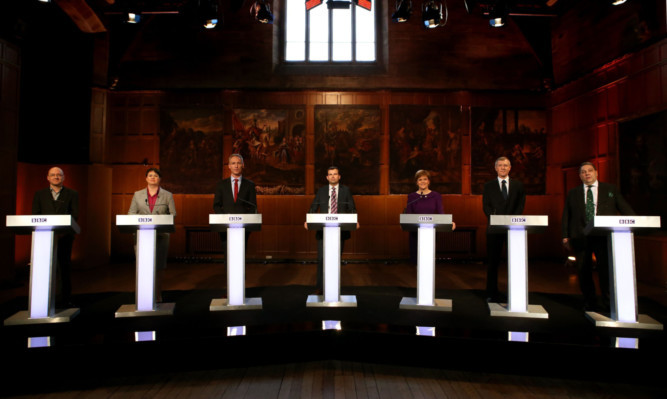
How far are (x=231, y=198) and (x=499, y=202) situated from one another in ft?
9.51

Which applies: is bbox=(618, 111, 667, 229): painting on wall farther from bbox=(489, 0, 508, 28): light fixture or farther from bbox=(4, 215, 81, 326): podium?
bbox=(4, 215, 81, 326): podium

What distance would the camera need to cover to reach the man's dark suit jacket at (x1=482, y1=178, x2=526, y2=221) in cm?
382

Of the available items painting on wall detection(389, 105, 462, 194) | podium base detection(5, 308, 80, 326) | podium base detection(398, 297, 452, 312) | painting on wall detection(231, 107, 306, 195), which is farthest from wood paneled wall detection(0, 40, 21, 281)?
painting on wall detection(389, 105, 462, 194)

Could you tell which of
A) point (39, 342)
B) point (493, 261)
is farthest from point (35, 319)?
point (493, 261)

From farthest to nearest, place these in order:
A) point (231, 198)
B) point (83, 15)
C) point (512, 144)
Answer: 1. point (512, 144)
2. point (83, 15)
3. point (231, 198)

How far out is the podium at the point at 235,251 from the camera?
11.2 feet

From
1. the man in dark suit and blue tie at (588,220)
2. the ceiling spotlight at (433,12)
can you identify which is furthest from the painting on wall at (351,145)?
the man in dark suit and blue tie at (588,220)

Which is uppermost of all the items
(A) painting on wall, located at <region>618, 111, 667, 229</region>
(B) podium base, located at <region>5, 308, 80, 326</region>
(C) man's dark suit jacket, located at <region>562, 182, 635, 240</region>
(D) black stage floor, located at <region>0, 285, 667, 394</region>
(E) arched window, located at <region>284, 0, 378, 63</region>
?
(E) arched window, located at <region>284, 0, 378, 63</region>

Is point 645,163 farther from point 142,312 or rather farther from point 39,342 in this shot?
point 39,342

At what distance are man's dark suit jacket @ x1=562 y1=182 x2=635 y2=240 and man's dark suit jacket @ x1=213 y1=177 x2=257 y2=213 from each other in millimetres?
3280

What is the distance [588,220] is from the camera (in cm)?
355

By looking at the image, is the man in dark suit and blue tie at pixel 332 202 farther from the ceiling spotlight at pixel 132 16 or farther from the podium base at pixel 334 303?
the ceiling spotlight at pixel 132 16

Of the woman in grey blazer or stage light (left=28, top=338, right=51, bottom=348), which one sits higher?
the woman in grey blazer

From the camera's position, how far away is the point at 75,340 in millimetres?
2680
